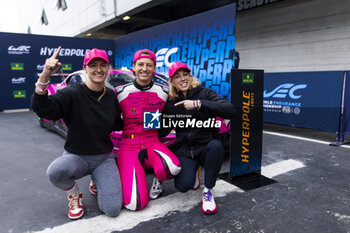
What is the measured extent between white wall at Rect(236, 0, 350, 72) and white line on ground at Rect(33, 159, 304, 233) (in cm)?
607

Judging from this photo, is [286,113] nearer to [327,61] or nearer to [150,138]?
[327,61]

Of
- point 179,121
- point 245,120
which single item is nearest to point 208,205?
point 179,121

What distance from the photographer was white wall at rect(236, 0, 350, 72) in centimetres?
689

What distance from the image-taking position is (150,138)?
267cm

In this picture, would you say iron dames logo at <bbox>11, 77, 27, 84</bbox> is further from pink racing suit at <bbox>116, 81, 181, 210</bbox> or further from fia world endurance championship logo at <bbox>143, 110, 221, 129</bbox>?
fia world endurance championship logo at <bbox>143, 110, 221, 129</bbox>

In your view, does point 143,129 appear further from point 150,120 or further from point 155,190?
point 155,190

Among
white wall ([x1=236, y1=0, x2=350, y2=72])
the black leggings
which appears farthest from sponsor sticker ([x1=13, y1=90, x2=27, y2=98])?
the black leggings

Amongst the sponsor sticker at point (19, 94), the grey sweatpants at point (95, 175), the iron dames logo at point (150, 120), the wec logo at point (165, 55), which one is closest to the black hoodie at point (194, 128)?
the iron dames logo at point (150, 120)

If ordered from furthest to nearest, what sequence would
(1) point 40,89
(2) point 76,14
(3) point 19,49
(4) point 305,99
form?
(2) point 76,14
(3) point 19,49
(4) point 305,99
(1) point 40,89

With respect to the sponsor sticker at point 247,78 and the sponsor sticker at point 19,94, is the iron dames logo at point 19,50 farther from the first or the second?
the sponsor sticker at point 247,78

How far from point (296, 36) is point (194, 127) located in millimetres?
6850

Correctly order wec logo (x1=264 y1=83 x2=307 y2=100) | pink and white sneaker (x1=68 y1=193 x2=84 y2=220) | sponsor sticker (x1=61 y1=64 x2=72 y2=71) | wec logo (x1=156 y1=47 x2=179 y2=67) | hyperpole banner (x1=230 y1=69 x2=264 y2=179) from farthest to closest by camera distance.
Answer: sponsor sticker (x1=61 y1=64 x2=72 y2=71) < wec logo (x1=156 y1=47 x2=179 y2=67) < wec logo (x1=264 y1=83 x2=307 y2=100) < hyperpole banner (x1=230 y1=69 x2=264 y2=179) < pink and white sneaker (x1=68 y1=193 x2=84 y2=220)

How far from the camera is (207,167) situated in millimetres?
2447

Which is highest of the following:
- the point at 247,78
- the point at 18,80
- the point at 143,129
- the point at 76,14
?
the point at 76,14
